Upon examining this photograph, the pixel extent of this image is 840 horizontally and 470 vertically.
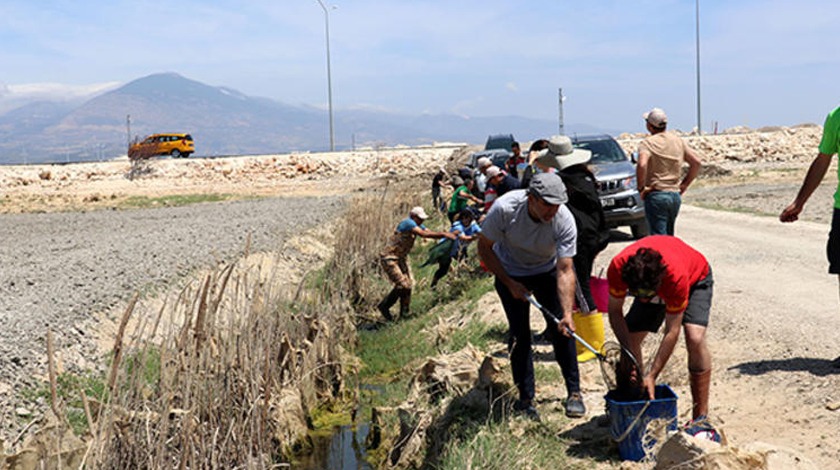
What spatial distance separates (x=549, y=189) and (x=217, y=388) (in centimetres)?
262

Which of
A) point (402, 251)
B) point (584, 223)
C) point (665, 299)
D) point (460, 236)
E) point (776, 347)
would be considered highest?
point (584, 223)

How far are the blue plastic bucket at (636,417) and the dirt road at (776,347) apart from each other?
0.64m

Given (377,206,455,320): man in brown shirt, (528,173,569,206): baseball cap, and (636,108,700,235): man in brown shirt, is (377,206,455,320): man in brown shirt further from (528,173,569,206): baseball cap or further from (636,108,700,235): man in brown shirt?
(528,173,569,206): baseball cap

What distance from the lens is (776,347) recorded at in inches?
309

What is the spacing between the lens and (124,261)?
49.2 feet

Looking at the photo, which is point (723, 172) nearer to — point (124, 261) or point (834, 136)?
point (124, 261)

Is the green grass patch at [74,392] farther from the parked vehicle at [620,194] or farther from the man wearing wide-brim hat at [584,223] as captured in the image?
the parked vehicle at [620,194]

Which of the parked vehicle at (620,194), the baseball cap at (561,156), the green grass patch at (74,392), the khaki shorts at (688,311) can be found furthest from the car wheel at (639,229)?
the khaki shorts at (688,311)

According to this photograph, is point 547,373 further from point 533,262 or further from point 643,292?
point 643,292

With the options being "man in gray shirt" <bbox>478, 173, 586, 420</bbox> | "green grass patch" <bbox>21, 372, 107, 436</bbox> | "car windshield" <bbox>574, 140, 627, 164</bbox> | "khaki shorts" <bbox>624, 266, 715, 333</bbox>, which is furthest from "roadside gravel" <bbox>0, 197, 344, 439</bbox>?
"car windshield" <bbox>574, 140, 627, 164</bbox>

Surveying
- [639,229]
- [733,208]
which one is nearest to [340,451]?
[639,229]

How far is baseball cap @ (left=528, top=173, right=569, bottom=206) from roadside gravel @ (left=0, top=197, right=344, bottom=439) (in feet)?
8.20

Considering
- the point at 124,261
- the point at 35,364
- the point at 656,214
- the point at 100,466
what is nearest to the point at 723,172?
the point at 124,261

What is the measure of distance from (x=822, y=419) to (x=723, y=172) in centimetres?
2997
